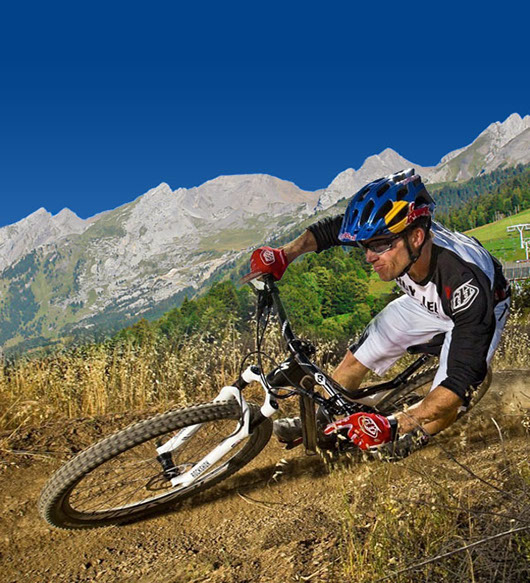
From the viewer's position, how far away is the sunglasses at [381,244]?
3.76 meters

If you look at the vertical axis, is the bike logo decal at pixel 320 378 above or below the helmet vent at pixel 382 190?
below

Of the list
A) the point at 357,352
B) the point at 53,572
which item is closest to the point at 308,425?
the point at 357,352

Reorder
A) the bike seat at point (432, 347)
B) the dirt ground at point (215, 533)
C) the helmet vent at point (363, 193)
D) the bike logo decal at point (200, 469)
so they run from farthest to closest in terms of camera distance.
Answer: the bike seat at point (432, 347) < the bike logo decal at point (200, 469) < the helmet vent at point (363, 193) < the dirt ground at point (215, 533)

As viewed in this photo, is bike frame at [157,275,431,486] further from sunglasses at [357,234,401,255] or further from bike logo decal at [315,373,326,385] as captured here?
sunglasses at [357,234,401,255]

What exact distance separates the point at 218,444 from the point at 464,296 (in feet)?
7.63

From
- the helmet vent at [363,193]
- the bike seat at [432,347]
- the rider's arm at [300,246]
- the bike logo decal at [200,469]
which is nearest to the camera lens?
the helmet vent at [363,193]

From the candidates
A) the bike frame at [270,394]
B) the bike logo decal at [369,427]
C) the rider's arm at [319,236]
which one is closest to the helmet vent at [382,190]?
the rider's arm at [319,236]

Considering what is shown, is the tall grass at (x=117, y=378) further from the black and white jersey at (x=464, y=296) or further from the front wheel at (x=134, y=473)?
the black and white jersey at (x=464, y=296)

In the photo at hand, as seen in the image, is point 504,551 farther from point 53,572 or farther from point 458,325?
point 53,572

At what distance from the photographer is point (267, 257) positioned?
4.25 metres

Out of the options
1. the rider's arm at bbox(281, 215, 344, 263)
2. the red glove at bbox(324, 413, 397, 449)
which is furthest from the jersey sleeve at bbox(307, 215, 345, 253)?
the red glove at bbox(324, 413, 397, 449)

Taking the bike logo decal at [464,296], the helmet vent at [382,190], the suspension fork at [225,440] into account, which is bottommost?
the suspension fork at [225,440]

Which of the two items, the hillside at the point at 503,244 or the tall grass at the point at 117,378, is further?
the hillside at the point at 503,244

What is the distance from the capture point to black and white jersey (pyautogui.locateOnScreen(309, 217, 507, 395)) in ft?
11.6
